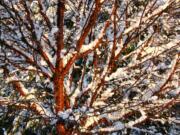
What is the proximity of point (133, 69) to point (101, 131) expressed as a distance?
107cm

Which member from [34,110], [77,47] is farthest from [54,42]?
[34,110]

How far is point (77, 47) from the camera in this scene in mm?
4453

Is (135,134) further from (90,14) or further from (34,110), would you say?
(90,14)

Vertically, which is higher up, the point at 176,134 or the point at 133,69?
the point at 133,69

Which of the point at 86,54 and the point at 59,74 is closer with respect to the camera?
the point at 59,74

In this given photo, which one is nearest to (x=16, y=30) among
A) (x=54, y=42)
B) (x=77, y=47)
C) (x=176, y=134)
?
(x=54, y=42)

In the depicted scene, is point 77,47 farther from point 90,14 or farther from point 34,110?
point 34,110

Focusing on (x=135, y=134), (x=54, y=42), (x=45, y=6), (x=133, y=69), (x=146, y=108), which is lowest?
(x=135, y=134)

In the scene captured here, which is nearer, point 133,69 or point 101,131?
point 101,131

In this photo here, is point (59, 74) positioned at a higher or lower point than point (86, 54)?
lower

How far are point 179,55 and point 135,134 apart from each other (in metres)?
5.42

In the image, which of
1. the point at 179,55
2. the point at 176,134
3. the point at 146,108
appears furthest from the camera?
the point at 176,134

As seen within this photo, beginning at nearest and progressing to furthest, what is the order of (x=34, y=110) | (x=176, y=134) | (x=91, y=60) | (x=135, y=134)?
1. (x=34, y=110)
2. (x=91, y=60)
3. (x=176, y=134)
4. (x=135, y=134)

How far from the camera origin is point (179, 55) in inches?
155
